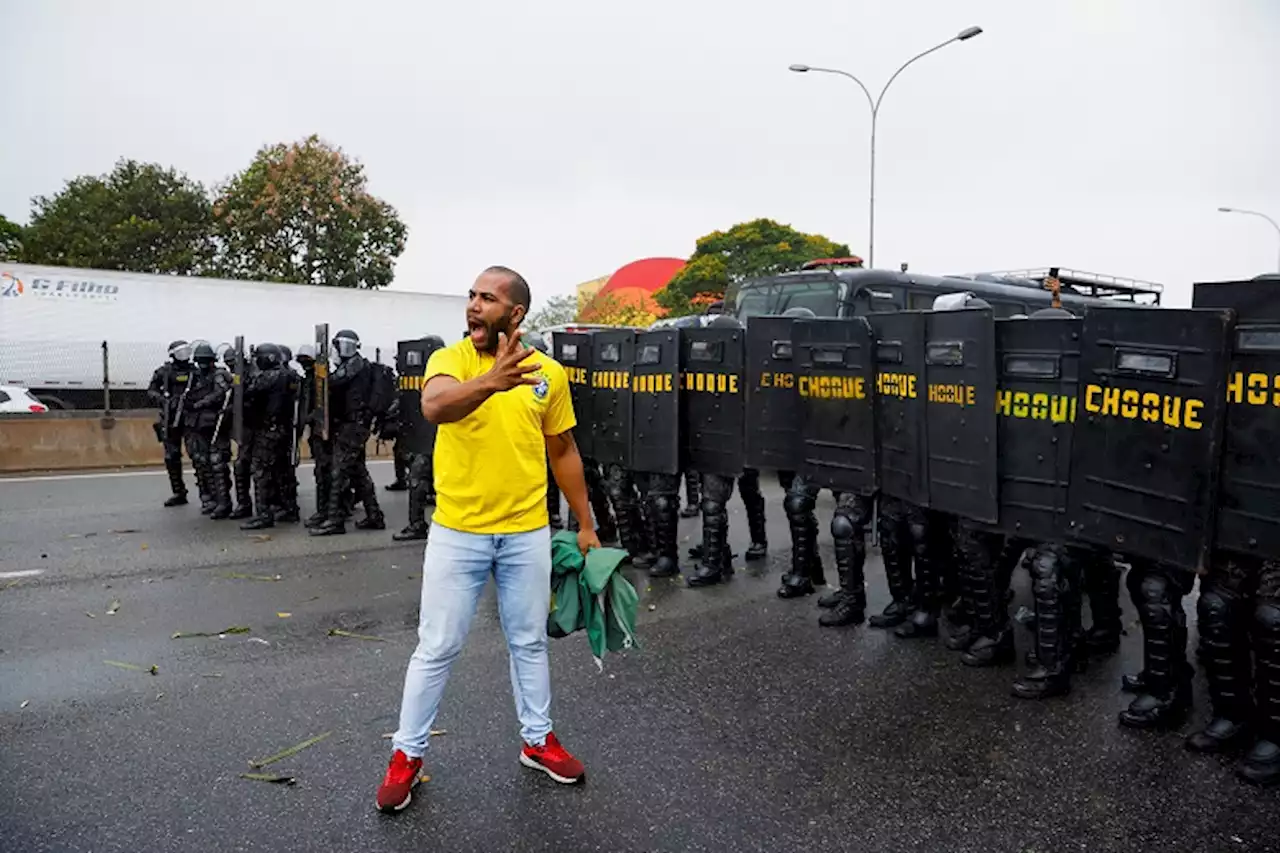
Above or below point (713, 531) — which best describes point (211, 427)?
above

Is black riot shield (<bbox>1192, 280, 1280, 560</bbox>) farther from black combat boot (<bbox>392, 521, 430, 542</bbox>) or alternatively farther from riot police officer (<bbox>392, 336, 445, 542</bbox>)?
black combat boot (<bbox>392, 521, 430, 542</bbox>)

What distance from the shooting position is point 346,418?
27.8ft

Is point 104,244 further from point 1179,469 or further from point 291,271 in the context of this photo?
point 1179,469

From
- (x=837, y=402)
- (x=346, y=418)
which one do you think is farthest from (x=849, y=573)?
(x=346, y=418)

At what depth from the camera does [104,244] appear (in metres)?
31.5

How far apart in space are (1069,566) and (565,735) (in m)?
2.47

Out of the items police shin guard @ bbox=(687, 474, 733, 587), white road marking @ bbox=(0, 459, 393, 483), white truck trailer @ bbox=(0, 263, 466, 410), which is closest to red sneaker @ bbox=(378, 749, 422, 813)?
police shin guard @ bbox=(687, 474, 733, 587)

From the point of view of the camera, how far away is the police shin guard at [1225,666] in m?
3.62

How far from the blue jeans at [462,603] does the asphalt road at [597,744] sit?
1.16 ft

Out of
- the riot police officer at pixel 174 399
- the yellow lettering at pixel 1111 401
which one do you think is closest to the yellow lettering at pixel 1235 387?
the yellow lettering at pixel 1111 401

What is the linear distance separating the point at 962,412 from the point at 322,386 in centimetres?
587

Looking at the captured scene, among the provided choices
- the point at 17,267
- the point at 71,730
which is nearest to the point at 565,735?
the point at 71,730

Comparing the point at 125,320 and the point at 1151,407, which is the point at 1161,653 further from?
the point at 125,320

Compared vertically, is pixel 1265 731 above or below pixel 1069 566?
below
